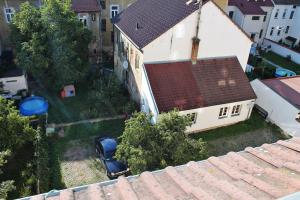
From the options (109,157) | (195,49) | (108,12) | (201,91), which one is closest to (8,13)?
(108,12)

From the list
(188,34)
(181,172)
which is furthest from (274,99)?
(181,172)

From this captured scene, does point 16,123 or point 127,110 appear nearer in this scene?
point 16,123

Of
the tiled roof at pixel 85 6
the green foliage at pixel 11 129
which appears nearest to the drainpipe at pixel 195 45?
the green foliage at pixel 11 129

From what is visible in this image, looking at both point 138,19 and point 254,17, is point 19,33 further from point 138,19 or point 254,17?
point 254,17

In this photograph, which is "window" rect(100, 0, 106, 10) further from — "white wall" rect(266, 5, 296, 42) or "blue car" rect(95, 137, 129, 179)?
"white wall" rect(266, 5, 296, 42)

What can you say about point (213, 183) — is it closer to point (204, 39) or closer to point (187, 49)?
point (187, 49)

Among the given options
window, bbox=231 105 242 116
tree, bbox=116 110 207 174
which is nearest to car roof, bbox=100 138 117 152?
tree, bbox=116 110 207 174

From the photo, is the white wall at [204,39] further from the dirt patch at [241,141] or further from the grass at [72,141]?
the dirt patch at [241,141]
